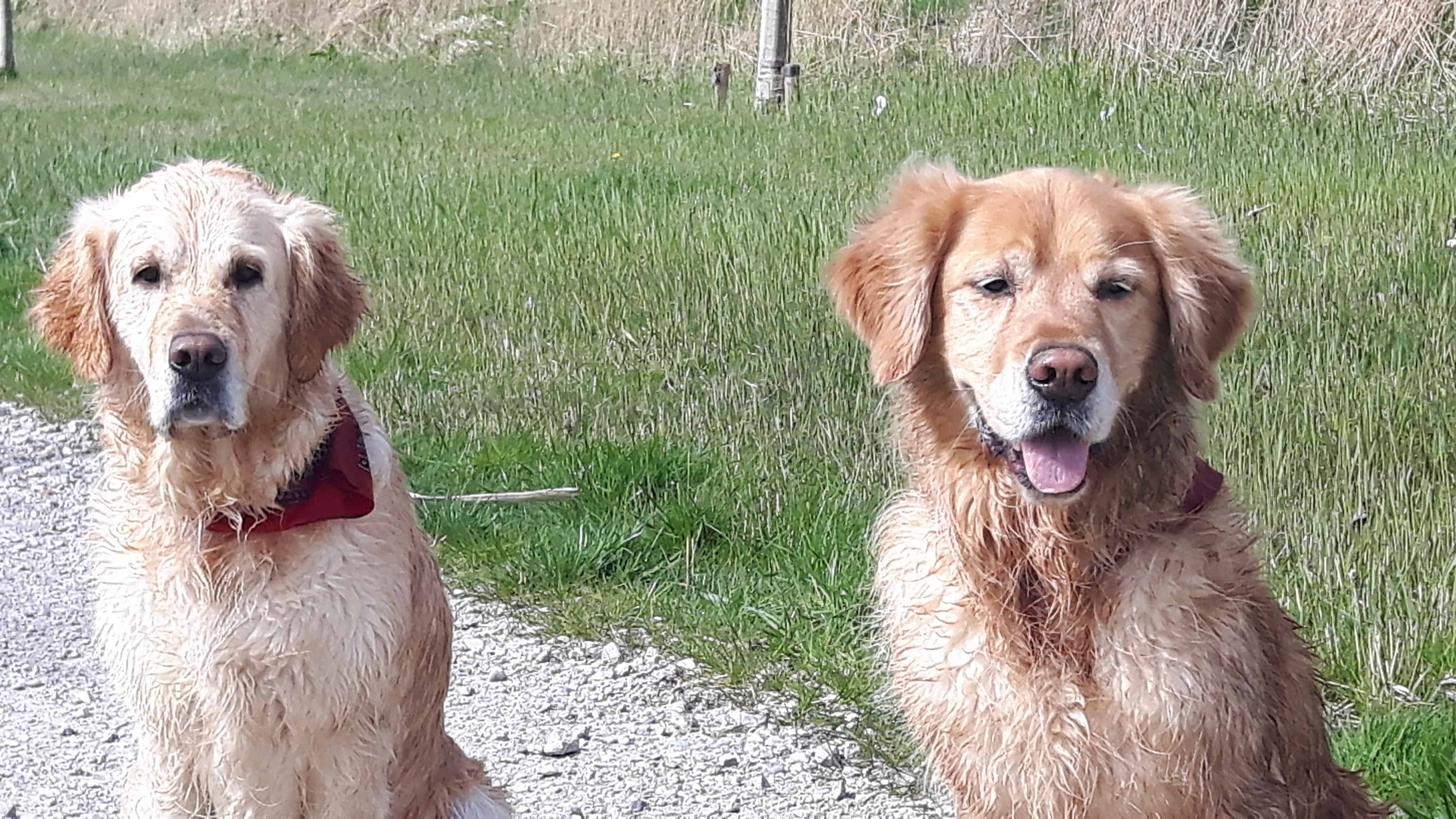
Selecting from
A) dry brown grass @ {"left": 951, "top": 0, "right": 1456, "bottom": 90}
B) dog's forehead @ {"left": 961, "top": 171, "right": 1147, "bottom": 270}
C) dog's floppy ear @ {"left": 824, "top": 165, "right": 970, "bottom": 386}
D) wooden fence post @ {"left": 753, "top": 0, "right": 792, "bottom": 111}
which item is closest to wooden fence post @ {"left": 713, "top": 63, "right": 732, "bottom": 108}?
wooden fence post @ {"left": 753, "top": 0, "right": 792, "bottom": 111}

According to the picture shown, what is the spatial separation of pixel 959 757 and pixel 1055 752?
0.68ft

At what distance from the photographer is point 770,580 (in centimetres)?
534

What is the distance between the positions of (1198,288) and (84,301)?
88.3 inches

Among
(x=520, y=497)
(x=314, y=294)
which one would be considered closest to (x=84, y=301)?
(x=314, y=294)

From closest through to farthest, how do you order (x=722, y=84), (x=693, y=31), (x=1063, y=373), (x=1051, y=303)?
A: (x=1063, y=373), (x=1051, y=303), (x=722, y=84), (x=693, y=31)

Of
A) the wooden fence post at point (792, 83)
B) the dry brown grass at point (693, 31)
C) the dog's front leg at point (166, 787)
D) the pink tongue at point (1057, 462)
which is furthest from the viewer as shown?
the dry brown grass at point (693, 31)

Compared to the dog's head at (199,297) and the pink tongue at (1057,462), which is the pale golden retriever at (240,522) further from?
the pink tongue at (1057,462)

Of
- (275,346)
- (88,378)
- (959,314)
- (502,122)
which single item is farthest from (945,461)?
(502,122)

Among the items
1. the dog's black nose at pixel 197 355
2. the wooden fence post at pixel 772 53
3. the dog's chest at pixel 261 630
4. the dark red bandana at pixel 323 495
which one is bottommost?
the wooden fence post at pixel 772 53

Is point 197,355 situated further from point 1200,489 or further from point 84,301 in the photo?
point 1200,489

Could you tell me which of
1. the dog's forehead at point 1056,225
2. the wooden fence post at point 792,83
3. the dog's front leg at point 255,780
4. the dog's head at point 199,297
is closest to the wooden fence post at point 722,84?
the wooden fence post at point 792,83

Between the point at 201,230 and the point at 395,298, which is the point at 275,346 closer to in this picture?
the point at 201,230

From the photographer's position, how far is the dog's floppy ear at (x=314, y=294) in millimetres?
3432

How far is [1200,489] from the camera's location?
3348 millimetres
